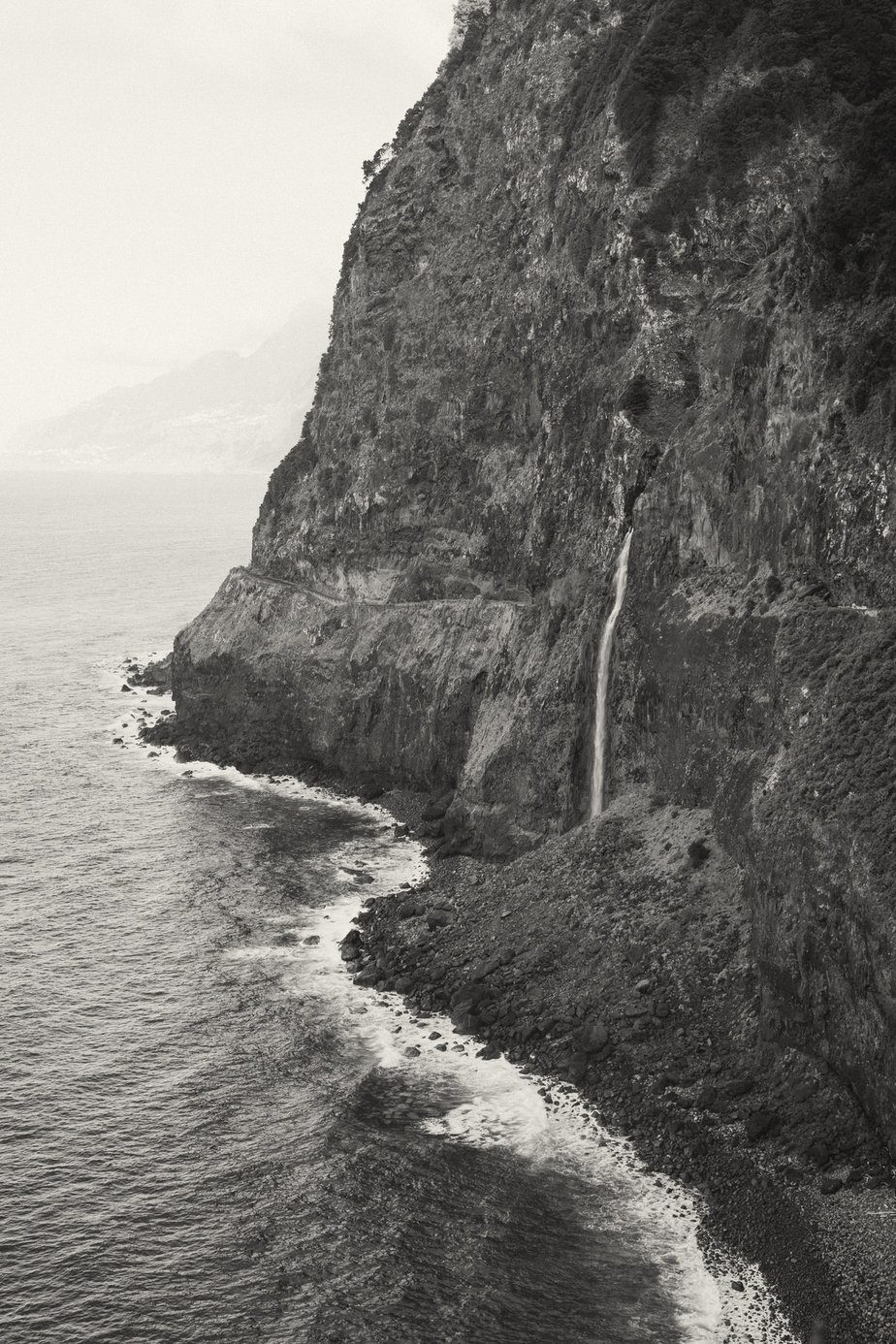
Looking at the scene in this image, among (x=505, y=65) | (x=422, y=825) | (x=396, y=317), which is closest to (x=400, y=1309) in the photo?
(x=422, y=825)

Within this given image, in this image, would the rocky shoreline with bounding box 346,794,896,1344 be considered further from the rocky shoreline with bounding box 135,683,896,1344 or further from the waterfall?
the waterfall

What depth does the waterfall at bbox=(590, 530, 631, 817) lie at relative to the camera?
5709 centimetres

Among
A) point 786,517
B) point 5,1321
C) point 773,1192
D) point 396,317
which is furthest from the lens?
point 396,317

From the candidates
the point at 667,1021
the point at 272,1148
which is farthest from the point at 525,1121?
the point at 272,1148

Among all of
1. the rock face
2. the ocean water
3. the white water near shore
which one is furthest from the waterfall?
the ocean water

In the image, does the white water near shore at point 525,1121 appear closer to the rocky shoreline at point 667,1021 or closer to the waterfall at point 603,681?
the rocky shoreline at point 667,1021

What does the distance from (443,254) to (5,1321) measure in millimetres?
63457

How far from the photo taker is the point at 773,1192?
1435 inches

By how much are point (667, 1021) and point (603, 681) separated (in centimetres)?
1806

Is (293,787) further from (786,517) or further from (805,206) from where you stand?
(805,206)

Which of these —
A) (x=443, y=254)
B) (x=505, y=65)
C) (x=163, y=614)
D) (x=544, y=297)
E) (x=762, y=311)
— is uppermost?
(x=505, y=65)

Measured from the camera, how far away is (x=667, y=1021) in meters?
43.9

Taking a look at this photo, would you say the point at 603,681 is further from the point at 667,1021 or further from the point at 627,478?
the point at 667,1021

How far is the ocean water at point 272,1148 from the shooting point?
108 feet
